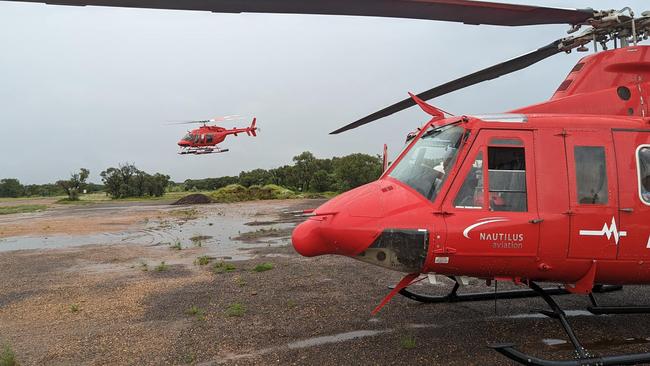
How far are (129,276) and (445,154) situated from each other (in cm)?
913

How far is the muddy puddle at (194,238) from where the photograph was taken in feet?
50.0

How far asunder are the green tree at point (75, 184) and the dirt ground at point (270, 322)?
167ft

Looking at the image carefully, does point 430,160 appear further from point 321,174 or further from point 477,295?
point 321,174

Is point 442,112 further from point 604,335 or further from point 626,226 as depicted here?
point 604,335

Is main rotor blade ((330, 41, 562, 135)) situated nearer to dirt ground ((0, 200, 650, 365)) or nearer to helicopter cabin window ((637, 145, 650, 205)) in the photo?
helicopter cabin window ((637, 145, 650, 205))

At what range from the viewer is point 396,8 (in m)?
3.78

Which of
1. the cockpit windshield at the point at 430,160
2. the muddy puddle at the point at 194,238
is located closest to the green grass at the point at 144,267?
the muddy puddle at the point at 194,238

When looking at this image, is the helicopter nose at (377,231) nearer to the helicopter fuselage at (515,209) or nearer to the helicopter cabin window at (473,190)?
the helicopter fuselage at (515,209)

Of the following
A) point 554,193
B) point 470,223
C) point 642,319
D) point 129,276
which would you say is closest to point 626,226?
point 554,193

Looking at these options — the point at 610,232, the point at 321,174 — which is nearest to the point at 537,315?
the point at 610,232

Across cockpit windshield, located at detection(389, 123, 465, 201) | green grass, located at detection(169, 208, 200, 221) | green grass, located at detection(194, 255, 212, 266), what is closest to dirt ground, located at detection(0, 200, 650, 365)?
green grass, located at detection(194, 255, 212, 266)

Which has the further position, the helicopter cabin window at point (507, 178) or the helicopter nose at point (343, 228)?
the helicopter cabin window at point (507, 178)

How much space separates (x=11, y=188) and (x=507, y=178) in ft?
316

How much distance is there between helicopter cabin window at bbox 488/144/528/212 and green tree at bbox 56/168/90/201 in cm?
6114
